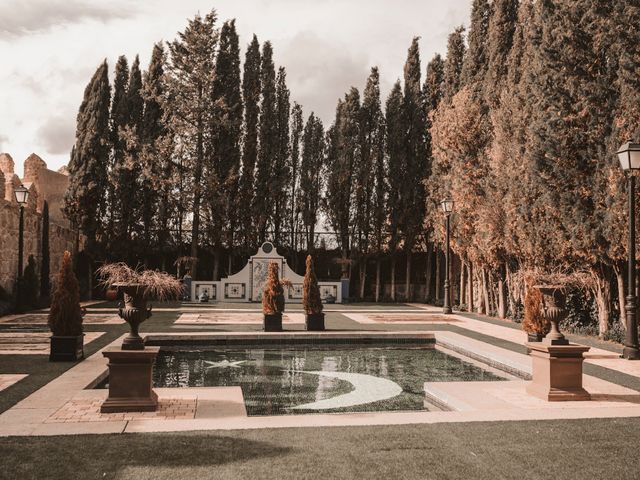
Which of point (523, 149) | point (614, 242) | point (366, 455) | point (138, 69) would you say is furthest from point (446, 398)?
point (138, 69)

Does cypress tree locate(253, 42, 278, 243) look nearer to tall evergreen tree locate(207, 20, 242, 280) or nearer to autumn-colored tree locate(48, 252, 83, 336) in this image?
tall evergreen tree locate(207, 20, 242, 280)

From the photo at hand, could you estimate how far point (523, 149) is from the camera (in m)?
17.3

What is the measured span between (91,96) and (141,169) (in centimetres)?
413

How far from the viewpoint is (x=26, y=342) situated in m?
12.1

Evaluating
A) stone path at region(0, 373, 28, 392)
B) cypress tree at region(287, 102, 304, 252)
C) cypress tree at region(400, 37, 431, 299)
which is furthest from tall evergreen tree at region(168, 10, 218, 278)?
stone path at region(0, 373, 28, 392)

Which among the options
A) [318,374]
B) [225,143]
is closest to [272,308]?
[318,374]

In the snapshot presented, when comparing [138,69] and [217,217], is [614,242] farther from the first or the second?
[138,69]

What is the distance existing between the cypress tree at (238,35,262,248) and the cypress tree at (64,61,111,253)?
654 centimetres

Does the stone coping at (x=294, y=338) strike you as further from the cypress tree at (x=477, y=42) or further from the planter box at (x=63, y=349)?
the cypress tree at (x=477, y=42)

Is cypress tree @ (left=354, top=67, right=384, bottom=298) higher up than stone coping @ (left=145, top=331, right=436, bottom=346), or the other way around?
cypress tree @ (left=354, top=67, right=384, bottom=298)

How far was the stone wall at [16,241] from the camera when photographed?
19.5 meters

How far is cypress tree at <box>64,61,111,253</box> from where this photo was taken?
1125 inches

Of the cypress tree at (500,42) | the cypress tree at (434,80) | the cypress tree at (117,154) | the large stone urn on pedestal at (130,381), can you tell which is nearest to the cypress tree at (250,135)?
the cypress tree at (117,154)

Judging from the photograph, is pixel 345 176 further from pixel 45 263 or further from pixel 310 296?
pixel 310 296
